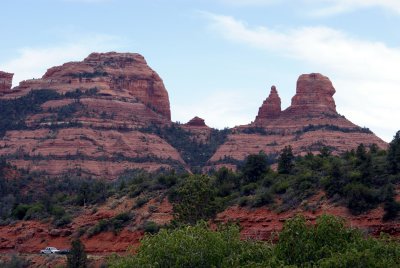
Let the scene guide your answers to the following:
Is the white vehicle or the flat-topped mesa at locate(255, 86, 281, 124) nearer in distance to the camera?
the white vehicle

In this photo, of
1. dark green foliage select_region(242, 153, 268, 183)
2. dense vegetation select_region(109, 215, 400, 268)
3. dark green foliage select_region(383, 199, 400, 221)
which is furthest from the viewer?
dark green foliage select_region(242, 153, 268, 183)

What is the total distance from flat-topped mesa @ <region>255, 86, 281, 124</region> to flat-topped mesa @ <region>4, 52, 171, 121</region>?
1792 centimetres

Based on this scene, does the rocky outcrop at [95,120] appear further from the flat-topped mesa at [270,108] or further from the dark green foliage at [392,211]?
the dark green foliage at [392,211]

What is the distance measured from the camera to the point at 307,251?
31.3 m

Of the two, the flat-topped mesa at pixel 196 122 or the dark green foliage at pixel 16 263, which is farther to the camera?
the flat-topped mesa at pixel 196 122

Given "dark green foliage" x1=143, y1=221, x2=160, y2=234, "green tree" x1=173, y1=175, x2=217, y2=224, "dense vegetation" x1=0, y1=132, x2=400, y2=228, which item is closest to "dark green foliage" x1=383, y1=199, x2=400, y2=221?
"dense vegetation" x1=0, y1=132, x2=400, y2=228

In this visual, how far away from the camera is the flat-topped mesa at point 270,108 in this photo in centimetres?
15025

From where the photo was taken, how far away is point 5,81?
518 ft

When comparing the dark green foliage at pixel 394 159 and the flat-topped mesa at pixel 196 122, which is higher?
the flat-topped mesa at pixel 196 122

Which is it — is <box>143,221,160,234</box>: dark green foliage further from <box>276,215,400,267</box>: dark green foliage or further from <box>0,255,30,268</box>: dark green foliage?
<box>276,215,400,267</box>: dark green foliage

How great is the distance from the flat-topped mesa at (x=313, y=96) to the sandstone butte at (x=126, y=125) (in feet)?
0.54

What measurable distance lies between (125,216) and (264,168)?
1101cm

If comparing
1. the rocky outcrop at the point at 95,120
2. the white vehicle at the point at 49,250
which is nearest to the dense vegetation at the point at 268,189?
the white vehicle at the point at 49,250

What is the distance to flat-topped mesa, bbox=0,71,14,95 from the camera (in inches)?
6142
